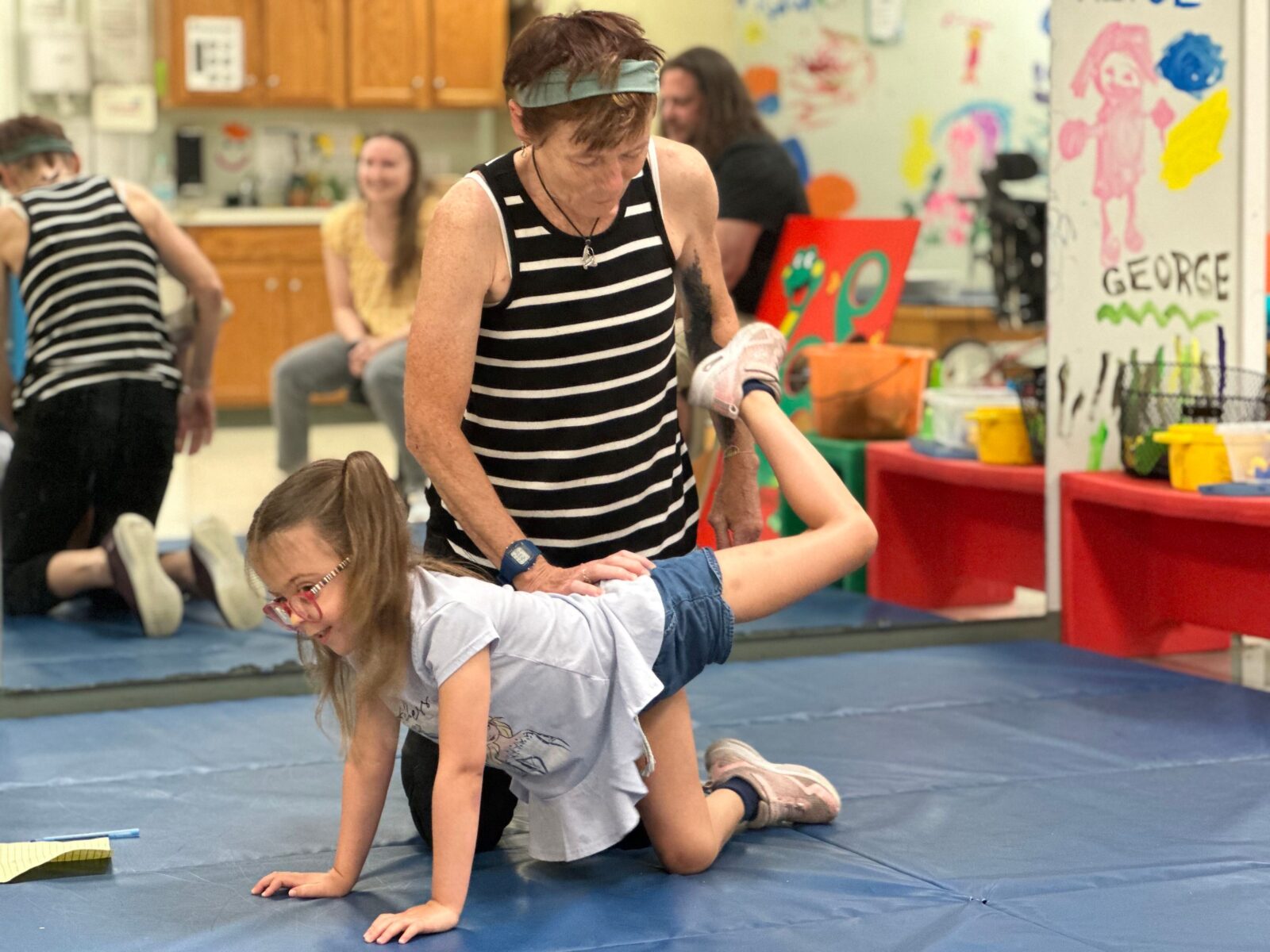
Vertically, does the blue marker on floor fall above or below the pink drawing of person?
below

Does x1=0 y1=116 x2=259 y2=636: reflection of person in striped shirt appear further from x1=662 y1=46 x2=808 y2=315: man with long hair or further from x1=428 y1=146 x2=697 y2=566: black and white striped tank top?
x1=428 y1=146 x2=697 y2=566: black and white striped tank top

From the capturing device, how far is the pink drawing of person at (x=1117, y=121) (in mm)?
3650

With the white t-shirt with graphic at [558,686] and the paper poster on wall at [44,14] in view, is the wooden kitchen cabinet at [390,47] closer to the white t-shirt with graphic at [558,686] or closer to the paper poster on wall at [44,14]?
the paper poster on wall at [44,14]

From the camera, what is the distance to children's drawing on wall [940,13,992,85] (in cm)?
523

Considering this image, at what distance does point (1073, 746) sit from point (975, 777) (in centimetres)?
27

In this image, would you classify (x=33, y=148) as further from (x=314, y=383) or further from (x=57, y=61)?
(x=314, y=383)

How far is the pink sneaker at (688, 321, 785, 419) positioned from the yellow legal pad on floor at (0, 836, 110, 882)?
3.43 feet

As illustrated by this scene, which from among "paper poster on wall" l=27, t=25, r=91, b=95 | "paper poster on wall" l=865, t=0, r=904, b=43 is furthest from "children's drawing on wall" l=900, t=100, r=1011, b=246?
"paper poster on wall" l=27, t=25, r=91, b=95

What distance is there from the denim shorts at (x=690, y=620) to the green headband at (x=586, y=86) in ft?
2.01

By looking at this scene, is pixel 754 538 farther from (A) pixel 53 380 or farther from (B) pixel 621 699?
(A) pixel 53 380

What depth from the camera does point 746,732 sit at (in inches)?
117

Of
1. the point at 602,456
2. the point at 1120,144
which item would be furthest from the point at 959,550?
the point at 602,456

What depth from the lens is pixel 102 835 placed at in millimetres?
2402

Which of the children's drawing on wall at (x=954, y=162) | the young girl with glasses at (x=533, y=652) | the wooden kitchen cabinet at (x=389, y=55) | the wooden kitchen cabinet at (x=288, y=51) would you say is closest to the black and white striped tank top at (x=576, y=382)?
the young girl with glasses at (x=533, y=652)
